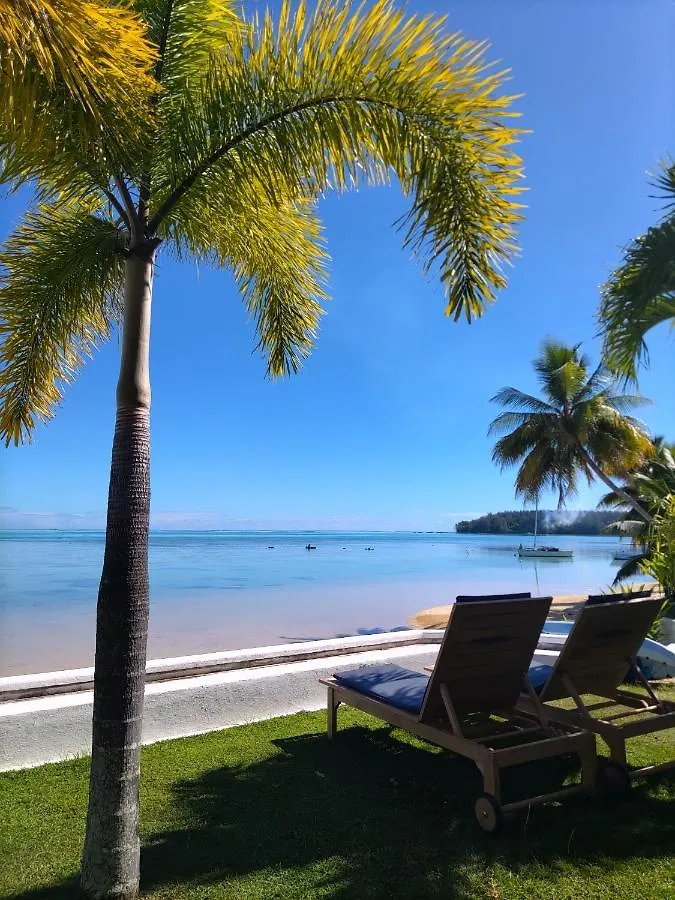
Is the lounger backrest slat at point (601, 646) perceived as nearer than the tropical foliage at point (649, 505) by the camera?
Yes

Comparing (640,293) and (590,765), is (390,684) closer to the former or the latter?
(590,765)

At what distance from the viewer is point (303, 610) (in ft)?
56.6

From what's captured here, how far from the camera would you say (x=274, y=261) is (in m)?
4.42

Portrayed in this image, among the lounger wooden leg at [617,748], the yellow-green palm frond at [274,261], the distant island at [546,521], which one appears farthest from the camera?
the distant island at [546,521]

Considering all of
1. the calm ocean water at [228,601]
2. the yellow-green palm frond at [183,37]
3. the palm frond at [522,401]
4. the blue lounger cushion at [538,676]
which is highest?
the palm frond at [522,401]

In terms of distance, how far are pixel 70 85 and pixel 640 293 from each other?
445 centimetres

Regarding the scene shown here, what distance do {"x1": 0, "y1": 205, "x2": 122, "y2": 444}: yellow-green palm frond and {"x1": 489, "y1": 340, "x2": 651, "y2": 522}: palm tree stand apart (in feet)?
63.6

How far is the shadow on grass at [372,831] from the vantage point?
2.50 m

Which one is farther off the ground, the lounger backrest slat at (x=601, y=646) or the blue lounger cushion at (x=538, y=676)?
the lounger backrest slat at (x=601, y=646)

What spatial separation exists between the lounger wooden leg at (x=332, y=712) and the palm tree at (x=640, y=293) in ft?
12.5

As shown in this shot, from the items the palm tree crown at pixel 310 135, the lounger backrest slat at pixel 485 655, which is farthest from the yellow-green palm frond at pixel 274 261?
the lounger backrest slat at pixel 485 655

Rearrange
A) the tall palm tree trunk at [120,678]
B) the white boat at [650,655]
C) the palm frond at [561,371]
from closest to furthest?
the tall palm tree trunk at [120,678] → the white boat at [650,655] → the palm frond at [561,371]

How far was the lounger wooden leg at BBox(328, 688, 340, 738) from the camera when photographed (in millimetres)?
4258

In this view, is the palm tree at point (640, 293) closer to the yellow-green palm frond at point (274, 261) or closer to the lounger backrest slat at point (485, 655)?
the yellow-green palm frond at point (274, 261)
